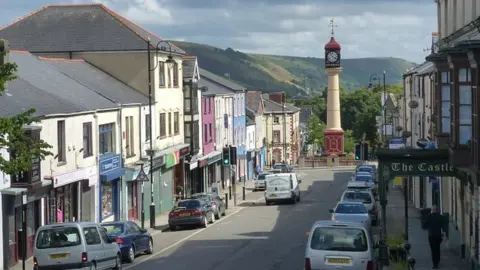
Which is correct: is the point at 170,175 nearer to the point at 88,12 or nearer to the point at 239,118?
the point at 88,12

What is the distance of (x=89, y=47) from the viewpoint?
2117 inches

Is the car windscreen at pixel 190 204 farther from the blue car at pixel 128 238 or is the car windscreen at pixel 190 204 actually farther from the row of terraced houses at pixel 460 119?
the blue car at pixel 128 238

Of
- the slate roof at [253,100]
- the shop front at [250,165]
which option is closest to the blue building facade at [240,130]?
the shop front at [250,165]

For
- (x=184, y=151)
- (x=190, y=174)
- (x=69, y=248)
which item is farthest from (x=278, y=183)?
(x=69, y=248)

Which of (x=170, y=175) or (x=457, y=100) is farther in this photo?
(x=170, y=175)

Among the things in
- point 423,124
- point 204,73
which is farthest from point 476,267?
point 204,73

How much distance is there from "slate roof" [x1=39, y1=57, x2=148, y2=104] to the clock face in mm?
69230

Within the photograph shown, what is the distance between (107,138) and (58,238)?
60.9 ft

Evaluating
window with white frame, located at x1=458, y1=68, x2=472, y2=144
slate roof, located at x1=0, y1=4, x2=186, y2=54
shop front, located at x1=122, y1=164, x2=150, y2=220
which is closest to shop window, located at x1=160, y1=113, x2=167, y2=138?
slate roof, located at x1=0, y1=4, x2=186, y2=54

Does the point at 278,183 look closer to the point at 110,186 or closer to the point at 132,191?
the point at 132,191

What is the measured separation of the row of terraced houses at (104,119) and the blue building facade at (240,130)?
1.39 m

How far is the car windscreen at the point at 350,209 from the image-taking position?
125ft

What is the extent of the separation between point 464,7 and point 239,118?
175 feet

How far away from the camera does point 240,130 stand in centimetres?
8694
